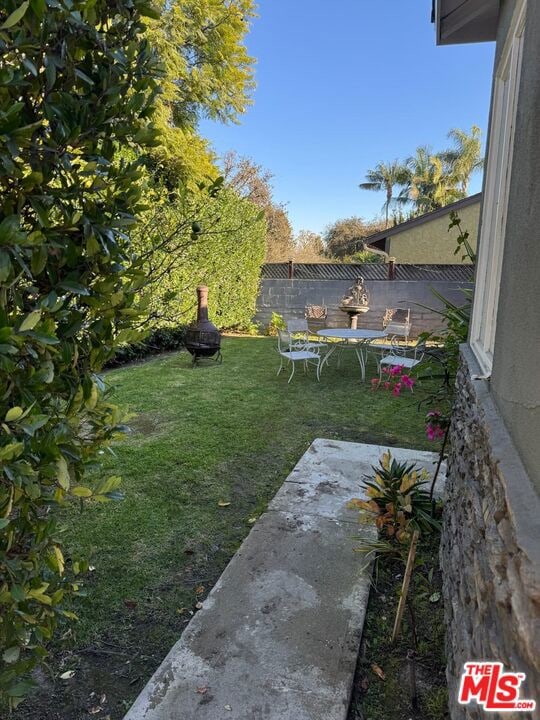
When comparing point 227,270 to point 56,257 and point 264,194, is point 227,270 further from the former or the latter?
point 264,194

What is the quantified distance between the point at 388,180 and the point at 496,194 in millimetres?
31802

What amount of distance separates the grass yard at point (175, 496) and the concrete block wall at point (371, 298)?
14.9 feet

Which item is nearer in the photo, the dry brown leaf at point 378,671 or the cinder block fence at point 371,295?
the dry brown leaf at point 378,671

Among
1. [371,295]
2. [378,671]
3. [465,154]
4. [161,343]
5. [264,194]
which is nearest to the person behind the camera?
[378,671]

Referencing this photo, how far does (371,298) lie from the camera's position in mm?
10742

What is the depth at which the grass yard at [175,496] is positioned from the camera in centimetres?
172

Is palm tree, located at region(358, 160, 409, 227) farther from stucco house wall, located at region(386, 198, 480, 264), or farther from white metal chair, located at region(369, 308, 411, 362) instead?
white metal chair, located at region(369, 308, 411, 362)

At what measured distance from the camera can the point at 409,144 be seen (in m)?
27.5

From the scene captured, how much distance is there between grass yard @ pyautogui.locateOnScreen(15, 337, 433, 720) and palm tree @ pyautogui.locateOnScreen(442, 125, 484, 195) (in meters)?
26.4

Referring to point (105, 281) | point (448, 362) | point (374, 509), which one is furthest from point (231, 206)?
point (105, 281)

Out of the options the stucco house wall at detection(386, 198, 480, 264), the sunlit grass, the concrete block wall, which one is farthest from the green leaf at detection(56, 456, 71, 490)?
the stucco house wall at detection(386, 198, 480, 264)

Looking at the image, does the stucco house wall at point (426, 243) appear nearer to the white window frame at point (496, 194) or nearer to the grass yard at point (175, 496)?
the grass yard at point (175, 496)

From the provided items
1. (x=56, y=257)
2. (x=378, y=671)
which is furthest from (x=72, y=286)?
(x=378, y=671)

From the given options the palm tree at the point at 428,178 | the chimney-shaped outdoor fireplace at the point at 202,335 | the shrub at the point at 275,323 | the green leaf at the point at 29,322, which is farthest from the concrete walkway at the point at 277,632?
the palm tree at the point at 428,178
